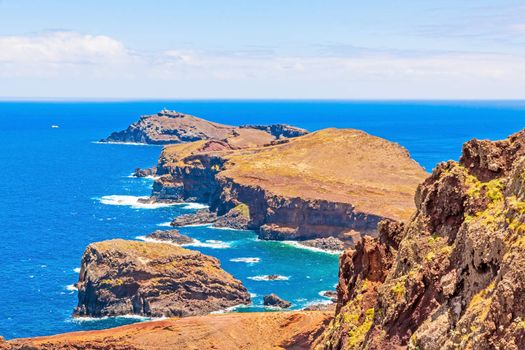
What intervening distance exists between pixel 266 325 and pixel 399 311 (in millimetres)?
52224

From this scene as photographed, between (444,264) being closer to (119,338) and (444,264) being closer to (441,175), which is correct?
(441,175)

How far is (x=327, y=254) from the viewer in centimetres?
18600

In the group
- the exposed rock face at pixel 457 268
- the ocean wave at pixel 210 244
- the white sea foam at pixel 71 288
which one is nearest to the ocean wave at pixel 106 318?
the white sea foam at pixel 71 288

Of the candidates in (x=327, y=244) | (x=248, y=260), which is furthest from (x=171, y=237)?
(x=327, y=244)

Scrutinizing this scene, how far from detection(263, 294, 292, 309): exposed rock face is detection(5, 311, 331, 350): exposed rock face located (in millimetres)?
43486

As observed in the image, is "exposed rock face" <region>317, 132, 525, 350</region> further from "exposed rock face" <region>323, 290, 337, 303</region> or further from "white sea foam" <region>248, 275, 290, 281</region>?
"white sea foam" <region>248, 275, 290, 281</region>

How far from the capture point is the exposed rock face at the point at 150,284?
5428 inches

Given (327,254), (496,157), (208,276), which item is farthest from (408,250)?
(327,254)

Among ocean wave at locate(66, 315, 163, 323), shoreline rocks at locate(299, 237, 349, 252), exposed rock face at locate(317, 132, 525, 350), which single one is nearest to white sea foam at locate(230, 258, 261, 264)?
shoreline rocks at locate(299, 237, 349, 252)

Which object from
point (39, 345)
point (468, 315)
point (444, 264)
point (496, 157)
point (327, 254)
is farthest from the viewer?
point (327, 254)

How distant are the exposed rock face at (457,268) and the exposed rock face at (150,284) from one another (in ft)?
294

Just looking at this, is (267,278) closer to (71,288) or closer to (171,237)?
(71,288)

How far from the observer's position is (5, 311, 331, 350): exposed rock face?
87188 millimetres

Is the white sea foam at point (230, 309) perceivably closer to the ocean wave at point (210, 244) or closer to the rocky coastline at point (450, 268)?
the ocean wave at point (210, 244)
